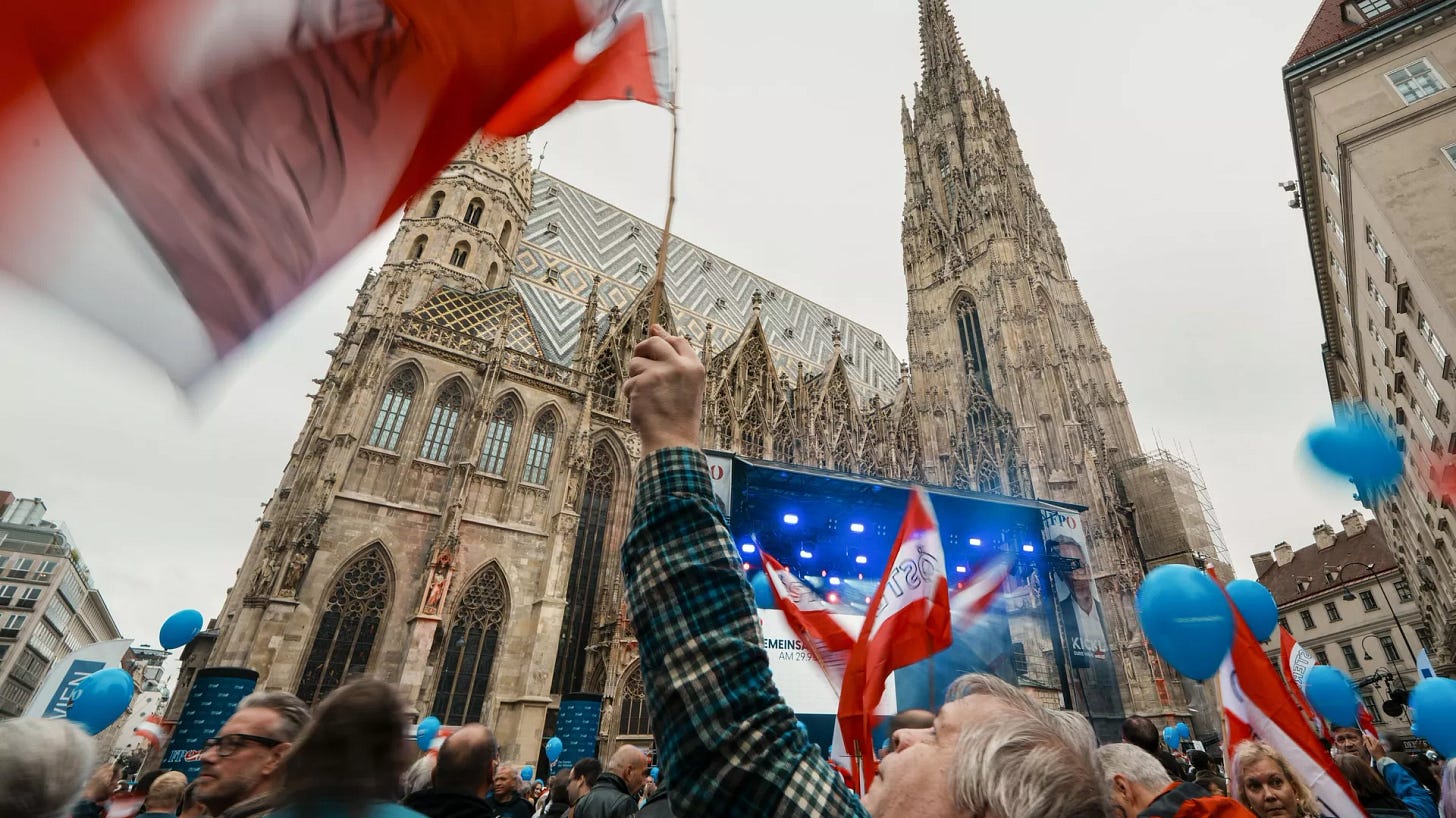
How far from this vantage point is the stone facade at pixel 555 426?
14242 mm

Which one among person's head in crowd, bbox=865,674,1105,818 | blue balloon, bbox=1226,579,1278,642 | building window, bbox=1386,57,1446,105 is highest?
building window, bbox=1386,57,1446,105

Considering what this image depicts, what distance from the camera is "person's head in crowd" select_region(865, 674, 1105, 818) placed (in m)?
1.04

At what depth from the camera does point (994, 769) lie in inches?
42.1

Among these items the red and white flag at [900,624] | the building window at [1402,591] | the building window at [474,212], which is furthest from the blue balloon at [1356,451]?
the building window at [1402,591]

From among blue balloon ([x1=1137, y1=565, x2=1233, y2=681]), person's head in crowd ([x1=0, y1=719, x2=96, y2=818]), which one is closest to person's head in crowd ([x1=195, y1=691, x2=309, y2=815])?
person's head in crowd ([x1=0, y1=719, x2=96, y2=818])

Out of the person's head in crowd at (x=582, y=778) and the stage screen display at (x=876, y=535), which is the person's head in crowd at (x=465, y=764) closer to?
the person's head in crowd at (x=582, y=778)

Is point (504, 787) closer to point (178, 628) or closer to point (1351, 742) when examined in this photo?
point (1351, 742)

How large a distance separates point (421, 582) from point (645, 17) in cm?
1529

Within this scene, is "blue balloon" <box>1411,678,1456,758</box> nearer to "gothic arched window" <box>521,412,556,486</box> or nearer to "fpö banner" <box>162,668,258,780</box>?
"fpö banner" <box>162,668,258,780</box>

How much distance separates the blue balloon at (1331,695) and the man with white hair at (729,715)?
6833 mm

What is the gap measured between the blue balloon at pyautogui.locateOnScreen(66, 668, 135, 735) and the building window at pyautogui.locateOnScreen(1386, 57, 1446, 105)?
74.5 ft

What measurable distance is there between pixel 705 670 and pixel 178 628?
39.0ft

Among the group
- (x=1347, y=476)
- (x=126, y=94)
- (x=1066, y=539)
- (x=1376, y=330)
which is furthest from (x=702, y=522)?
(x=1376, y=330)

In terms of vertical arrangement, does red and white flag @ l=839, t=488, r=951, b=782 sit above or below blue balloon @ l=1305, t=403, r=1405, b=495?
below
